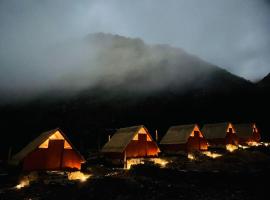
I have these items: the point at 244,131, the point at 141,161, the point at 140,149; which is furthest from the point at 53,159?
the point at 244,131

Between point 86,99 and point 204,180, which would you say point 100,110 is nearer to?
point 86,99

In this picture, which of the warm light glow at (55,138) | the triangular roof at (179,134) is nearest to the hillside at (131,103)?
the triangular roof at (179,134)

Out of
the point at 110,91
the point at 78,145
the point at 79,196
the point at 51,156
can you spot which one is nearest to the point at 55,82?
the point at 110,91

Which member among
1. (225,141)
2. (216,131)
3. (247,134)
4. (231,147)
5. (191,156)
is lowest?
(191,156)

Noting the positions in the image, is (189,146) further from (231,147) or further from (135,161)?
(135,161)

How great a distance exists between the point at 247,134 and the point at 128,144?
45054mm

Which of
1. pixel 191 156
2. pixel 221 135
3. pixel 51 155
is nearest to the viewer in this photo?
pixel 51 155

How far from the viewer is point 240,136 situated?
7000cm

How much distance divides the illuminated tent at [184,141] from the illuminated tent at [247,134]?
72.0ft

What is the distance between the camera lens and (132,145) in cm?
4131

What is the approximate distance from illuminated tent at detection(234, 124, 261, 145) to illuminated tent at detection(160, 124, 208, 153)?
21.9 metres

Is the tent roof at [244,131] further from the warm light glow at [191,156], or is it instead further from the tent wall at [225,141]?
the warm light glow at [191,156]

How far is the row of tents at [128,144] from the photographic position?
96.5 feet

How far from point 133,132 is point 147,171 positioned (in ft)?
39.2
